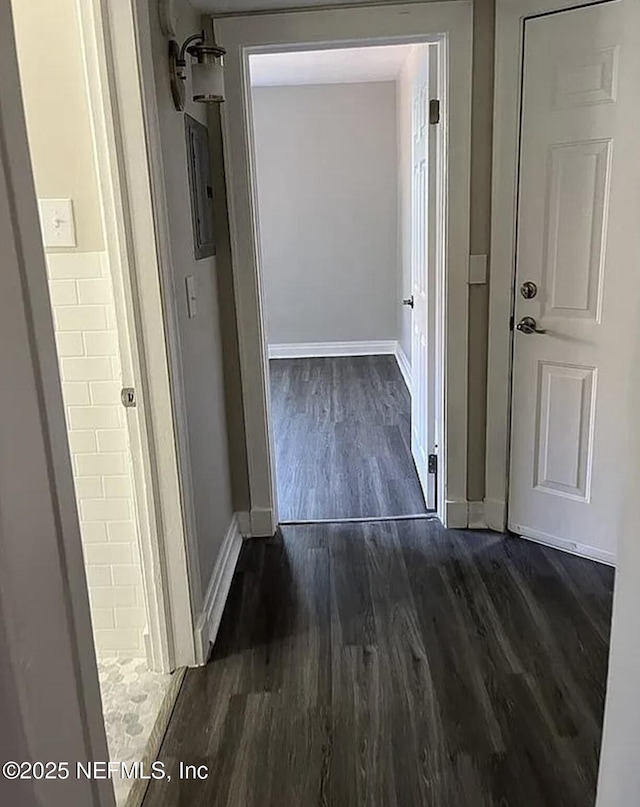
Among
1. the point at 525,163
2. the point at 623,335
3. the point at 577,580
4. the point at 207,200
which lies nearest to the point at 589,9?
the point at 525,163

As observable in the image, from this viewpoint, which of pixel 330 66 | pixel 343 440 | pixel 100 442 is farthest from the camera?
pixel 330 66

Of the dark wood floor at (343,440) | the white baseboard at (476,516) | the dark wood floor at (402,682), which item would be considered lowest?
the dark wood floor at (402,682)

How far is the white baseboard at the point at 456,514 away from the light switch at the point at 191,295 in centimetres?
145

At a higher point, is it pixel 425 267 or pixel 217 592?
pixel 425 267

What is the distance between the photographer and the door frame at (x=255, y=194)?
256cm

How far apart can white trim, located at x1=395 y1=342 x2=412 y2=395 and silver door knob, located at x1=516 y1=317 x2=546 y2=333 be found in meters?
2.67

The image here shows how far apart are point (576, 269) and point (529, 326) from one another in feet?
0.93

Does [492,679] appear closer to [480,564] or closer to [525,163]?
[480,564]

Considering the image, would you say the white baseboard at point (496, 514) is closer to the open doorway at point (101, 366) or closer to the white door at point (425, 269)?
the white door at point (425, 269)

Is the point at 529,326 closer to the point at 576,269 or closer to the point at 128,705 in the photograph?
the point at 576,269

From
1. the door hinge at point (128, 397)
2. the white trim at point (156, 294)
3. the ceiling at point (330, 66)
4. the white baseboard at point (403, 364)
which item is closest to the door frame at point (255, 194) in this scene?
the white trim at point (156, 294)

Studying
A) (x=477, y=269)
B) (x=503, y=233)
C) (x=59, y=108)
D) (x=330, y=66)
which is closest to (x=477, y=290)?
(x=477, y=269)

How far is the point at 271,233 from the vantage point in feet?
21.1

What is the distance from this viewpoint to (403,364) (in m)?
A: 6.00
